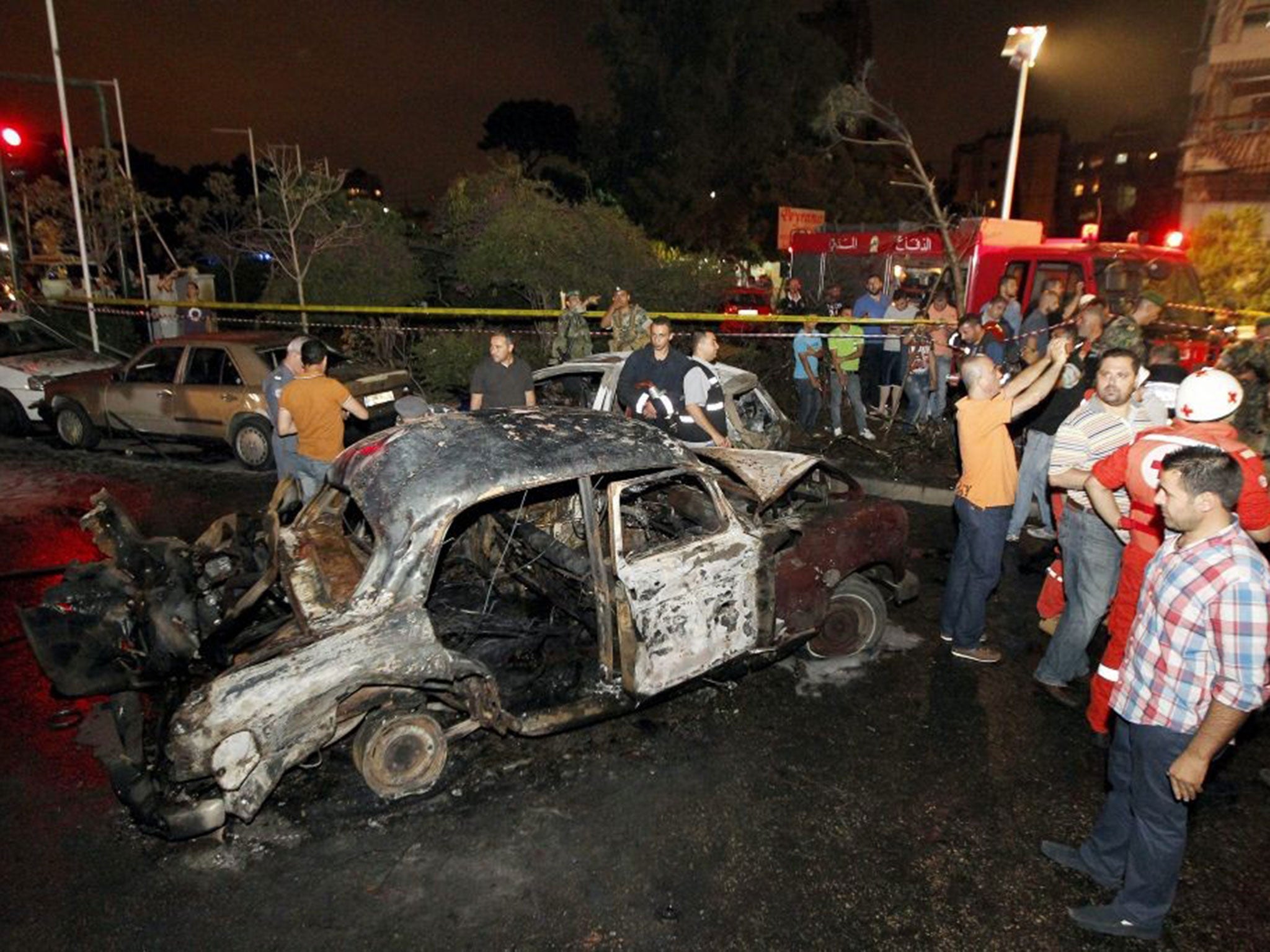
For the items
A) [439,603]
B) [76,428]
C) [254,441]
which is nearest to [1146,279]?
[439,603]

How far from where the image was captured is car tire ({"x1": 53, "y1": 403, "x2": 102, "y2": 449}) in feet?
36.0

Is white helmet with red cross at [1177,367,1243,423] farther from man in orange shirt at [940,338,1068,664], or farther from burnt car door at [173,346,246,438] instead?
burnt car door at [173,346,246,438]

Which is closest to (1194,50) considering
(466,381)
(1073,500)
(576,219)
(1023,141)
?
(576,219)

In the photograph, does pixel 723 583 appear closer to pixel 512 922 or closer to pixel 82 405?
pixel 512 922

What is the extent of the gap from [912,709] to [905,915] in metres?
1.67

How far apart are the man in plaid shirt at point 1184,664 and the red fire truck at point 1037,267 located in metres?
7.25

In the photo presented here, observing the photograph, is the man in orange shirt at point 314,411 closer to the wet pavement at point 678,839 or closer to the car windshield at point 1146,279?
the wet pavement at point 678,839

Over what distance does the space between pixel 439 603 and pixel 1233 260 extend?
1308cm

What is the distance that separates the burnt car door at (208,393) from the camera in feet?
32.6

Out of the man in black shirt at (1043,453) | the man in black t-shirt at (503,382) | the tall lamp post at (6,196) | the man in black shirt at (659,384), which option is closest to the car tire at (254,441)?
the man in black t-shirt at (503,382)

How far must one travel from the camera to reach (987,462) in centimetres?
509

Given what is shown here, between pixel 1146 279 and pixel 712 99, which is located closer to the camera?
pixel 1146 279

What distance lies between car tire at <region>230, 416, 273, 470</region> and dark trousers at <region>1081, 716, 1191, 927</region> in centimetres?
923

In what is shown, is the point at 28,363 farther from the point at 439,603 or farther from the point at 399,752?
the point at 399,752
